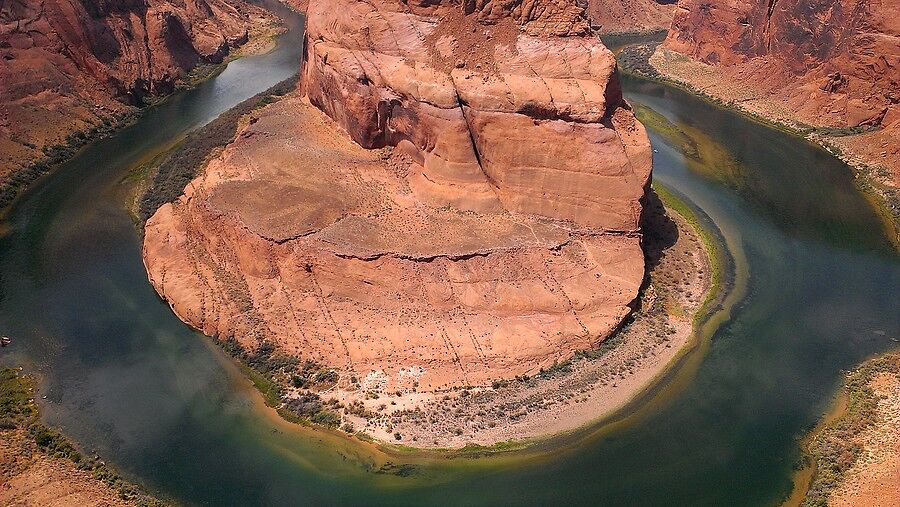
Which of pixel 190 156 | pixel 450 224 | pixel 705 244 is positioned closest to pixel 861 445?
pixel 705 244

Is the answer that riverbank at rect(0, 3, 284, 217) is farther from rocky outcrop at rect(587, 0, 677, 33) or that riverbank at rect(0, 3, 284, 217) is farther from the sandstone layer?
the sandstone layer

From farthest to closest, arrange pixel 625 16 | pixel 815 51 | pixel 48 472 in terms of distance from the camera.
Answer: pixel 625 16
pixel 815 51
pixel 48 472

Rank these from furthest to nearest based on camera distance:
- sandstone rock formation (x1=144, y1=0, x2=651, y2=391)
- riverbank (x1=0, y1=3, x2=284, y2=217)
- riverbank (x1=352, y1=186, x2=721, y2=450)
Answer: riverbank (x1=0, y1=3, x2=284, y2=217)
sandstone rock formation (x1=144, y1=0, x2=651, y2=391)
riverbank (x1=352, y1=186, x2=721, y2=450)

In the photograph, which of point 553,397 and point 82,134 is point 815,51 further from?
point 82,134

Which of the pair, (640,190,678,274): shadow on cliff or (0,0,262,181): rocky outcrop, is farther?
(0,0,262,181): rocky outcrop

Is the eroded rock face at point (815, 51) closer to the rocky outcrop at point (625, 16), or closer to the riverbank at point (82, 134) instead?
the rocky outcrop at point (625, 16)

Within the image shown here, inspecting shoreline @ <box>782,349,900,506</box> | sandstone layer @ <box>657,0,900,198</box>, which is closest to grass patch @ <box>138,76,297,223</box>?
shoreline @ <box>782,349,900,506</box>
